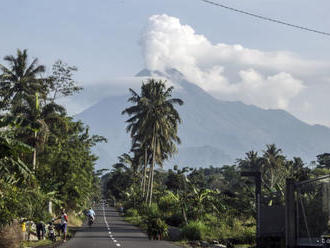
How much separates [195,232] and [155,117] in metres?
33.0

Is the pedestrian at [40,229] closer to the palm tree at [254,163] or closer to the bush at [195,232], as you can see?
the bush at [195,232]

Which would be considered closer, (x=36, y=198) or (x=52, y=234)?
(x=52, y=234)

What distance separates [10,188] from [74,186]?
89.4 ft

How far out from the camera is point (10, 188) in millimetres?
26219

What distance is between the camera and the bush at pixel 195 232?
36188mm

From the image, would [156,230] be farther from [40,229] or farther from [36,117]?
[36,117]

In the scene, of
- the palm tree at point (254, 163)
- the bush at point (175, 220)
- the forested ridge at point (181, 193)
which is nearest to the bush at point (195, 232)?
the forested ridge at point (181, 193)

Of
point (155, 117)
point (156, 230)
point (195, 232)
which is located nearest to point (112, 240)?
point (156, 230)

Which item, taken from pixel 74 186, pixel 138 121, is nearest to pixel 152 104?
pixel 138 121

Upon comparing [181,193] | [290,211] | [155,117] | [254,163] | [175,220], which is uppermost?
[254,163]

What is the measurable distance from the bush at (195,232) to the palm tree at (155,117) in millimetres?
31467

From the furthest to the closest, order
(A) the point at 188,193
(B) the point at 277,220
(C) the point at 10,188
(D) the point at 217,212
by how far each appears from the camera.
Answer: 1. (A) the point at 188,193
2. (D) the point at 217,212
3. (C) the point at 10,188
4. (B) the point at 277,220

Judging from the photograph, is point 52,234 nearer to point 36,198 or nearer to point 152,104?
point 36,198

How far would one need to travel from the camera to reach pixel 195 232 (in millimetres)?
36688
